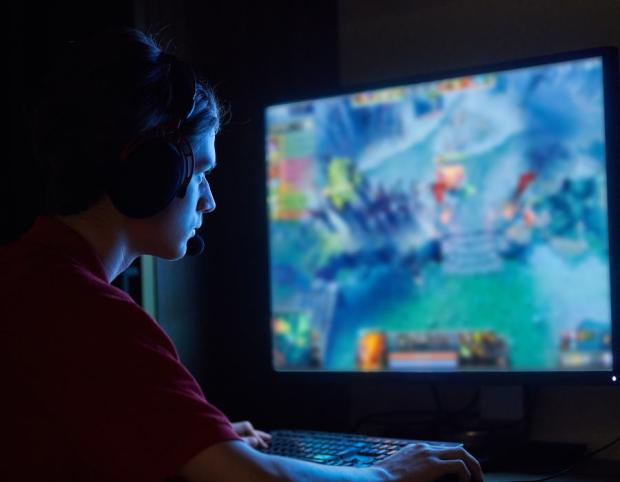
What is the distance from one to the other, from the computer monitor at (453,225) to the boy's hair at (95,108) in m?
0.42

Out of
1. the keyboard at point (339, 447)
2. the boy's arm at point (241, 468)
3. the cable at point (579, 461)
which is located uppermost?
the boy's arm at point (241, 468)

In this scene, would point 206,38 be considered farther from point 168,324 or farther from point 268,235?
point 168,324

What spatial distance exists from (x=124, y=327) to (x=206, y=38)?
33.5 inches

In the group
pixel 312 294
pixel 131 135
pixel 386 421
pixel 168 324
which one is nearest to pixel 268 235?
pixel 312 294

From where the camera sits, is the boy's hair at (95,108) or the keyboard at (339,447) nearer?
the boy's hair at (95,108)

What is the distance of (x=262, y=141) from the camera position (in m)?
1.28

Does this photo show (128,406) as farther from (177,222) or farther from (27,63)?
(27,63)

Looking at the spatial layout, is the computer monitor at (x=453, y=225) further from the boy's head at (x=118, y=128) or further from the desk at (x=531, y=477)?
the boy's head at (x=118, y=128)

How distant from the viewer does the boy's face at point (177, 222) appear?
894 mm

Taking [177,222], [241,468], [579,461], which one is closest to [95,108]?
[177,222]

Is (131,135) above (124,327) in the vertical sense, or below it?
above

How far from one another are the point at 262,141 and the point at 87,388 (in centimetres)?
68

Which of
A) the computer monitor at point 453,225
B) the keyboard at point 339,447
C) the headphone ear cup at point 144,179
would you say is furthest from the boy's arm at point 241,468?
the computer monitor at point 453,225

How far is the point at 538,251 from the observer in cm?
109
